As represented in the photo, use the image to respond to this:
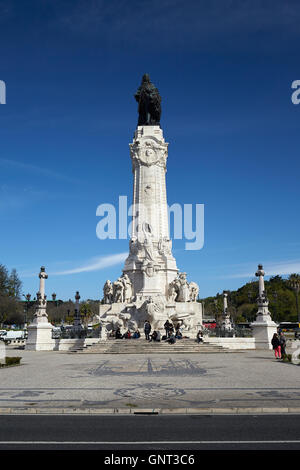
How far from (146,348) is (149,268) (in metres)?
→ 12.4

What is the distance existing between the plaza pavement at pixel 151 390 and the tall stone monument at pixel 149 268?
65.6 ft

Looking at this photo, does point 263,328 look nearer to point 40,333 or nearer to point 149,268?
point 149,268

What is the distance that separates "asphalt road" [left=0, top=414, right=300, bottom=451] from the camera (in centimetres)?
718

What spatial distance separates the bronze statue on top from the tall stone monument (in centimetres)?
32

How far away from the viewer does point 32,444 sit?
729 centimetres

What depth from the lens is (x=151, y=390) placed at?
13148mm

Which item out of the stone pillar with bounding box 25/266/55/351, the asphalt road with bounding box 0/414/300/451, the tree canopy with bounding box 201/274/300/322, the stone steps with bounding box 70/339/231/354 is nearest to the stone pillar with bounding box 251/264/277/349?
the stone steps with bounding box 70/339/231/354

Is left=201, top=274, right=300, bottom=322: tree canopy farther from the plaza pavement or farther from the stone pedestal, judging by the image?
the plaza pavement

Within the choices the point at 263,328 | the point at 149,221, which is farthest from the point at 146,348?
the point at 149,221

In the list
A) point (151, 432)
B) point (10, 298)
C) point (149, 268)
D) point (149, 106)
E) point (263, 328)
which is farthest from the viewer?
point (10, 298)

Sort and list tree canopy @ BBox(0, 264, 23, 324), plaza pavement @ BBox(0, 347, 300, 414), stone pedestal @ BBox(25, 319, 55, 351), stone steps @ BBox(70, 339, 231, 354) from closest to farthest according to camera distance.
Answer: plaza pavement @ BBox(0, 347, 300, 414)
stone steps @ BBox(70, 339, 231, 354)
stone pedestal @ BBox(25, 319, 55, 351)
tree canopy @ BBox(0, 264, 23, 324)

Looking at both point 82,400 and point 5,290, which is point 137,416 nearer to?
point 82,400
